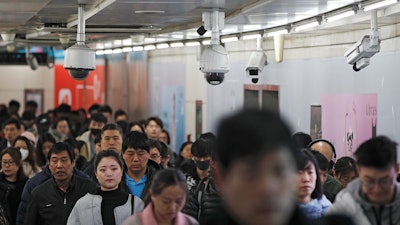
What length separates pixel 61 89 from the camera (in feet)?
115

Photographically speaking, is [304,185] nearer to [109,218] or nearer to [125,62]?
[109,218]

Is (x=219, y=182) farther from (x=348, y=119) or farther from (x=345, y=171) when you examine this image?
(x=348, y=119)

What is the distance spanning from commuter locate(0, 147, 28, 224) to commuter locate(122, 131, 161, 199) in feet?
6.72

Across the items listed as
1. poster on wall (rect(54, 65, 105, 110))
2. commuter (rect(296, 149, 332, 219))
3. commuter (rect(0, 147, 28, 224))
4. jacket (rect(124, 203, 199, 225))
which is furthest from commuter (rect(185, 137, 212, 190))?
poster on wall (rect(54, 65, 105, 110))

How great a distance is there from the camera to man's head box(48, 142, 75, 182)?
10.4 meters

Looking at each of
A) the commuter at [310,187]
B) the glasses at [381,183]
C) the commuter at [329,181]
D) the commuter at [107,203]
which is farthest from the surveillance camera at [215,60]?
the glasses at [381,183]

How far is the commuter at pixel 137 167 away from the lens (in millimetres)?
10156

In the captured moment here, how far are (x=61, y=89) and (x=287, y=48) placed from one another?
19372 millimetres

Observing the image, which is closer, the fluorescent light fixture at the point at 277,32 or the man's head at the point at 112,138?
the man's head at the point at 112,138

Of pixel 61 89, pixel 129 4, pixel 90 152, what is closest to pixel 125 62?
pixel 61 89

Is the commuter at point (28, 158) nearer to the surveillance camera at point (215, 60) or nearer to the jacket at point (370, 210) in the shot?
the surveillance camera at point (215, 60)

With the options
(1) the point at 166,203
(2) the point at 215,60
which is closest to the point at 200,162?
(2) the point at 215,60

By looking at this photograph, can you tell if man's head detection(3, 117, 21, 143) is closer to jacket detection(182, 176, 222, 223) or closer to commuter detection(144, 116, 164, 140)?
commuter detection(144, 116, 164, 140)

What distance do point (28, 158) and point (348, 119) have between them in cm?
419
